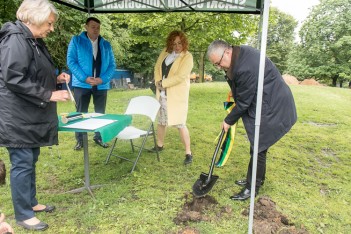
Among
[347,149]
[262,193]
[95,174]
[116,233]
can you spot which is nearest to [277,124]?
[262,193]

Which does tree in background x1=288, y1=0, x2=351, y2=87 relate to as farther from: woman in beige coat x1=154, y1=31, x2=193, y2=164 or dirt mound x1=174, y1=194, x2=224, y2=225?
dirt mound x1=174, y1=194, x2=224, y2=225

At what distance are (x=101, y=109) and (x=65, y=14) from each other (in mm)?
7657

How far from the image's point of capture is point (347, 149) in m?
5.26

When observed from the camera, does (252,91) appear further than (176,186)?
No

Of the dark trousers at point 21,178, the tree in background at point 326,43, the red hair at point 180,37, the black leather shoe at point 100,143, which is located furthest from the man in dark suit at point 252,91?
the tree in background at point 326,43

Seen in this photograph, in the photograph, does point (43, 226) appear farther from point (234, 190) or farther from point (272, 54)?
point (272, 54)

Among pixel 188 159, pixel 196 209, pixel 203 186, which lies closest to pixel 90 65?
pixel 188 159

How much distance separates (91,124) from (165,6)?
2.66 metres

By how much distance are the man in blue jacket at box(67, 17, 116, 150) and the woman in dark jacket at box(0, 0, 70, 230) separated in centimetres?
168

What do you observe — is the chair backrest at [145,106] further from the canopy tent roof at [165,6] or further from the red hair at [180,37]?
the canopy tent roof at [165,6]

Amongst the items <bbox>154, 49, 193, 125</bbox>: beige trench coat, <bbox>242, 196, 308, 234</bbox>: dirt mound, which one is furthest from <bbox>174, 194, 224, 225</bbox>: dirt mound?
<bbox>154, 49, 193, 125</bbox>: beige trench coat

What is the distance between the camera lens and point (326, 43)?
987 inches

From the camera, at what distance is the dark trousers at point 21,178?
2443 mm

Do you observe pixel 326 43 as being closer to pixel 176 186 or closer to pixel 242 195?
pixel 242 195
